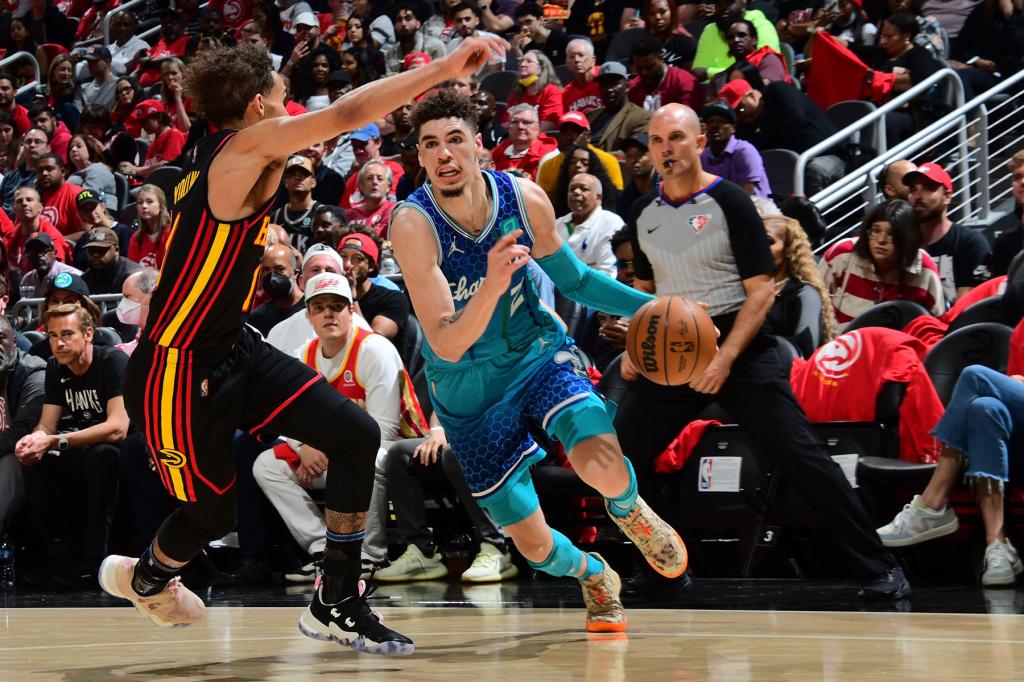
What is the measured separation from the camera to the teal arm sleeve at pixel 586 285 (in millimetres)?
4945

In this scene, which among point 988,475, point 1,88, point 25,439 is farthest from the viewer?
point 1,88

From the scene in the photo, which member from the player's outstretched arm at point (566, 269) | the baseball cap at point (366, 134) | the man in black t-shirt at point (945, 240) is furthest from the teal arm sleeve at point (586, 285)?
the baseball cap at point (366, 134)

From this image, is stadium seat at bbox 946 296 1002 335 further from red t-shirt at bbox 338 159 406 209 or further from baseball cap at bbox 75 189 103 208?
baseball cap at bbox 75 189 103 208

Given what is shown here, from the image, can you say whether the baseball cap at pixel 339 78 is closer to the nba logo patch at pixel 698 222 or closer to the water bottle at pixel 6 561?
the water bottle at pixel 6 561

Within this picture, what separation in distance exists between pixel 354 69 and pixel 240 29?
10.9ft

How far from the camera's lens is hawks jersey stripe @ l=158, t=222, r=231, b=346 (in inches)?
167

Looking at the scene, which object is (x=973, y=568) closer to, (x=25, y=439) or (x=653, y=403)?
(x=653, y=403)

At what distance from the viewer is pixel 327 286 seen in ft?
24.6

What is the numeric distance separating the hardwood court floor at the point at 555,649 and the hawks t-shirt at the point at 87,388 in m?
2.58

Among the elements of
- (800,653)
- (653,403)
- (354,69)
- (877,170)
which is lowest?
(800,653)

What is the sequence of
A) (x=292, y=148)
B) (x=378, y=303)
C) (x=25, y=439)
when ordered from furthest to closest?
(x=378, y=303)
(x=25, y=439)
(x=292, y=148)

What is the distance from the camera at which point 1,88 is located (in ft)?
53.8

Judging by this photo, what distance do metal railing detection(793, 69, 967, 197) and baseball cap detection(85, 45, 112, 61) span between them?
34.6ft

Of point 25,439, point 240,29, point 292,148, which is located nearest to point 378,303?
point 25,439
